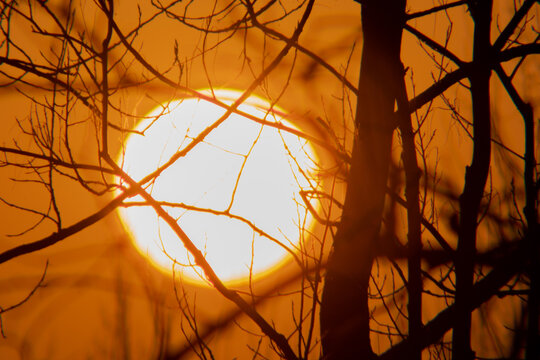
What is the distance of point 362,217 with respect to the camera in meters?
2.75

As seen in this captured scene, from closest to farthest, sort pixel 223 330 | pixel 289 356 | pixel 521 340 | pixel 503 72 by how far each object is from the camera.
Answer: pixel 503 72
pixel 289 356
pixel 521 340
pixel 223 330

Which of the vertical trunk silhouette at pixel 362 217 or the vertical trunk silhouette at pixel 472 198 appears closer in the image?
the vertical trunk silhouette at pixel 472 198

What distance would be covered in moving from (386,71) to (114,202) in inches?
72.2

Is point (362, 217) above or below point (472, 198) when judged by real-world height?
above

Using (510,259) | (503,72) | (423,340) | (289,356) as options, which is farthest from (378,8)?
(289,356)

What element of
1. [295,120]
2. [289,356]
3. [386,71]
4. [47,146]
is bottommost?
[289,356]

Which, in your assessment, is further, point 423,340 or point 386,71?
point 386,71

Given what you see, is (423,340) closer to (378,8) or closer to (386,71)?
(386,71)

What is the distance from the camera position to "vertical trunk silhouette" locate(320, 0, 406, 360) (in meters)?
2.74

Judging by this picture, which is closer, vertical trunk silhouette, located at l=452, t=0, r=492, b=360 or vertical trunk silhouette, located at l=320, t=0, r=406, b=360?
vertical trunk silhouette, located at l=452, t=0, r=492, b=360

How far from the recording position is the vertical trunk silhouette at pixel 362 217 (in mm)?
2740

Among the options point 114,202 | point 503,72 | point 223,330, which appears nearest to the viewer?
point 503,72

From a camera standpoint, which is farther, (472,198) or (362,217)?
(362,217)

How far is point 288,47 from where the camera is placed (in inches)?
115
